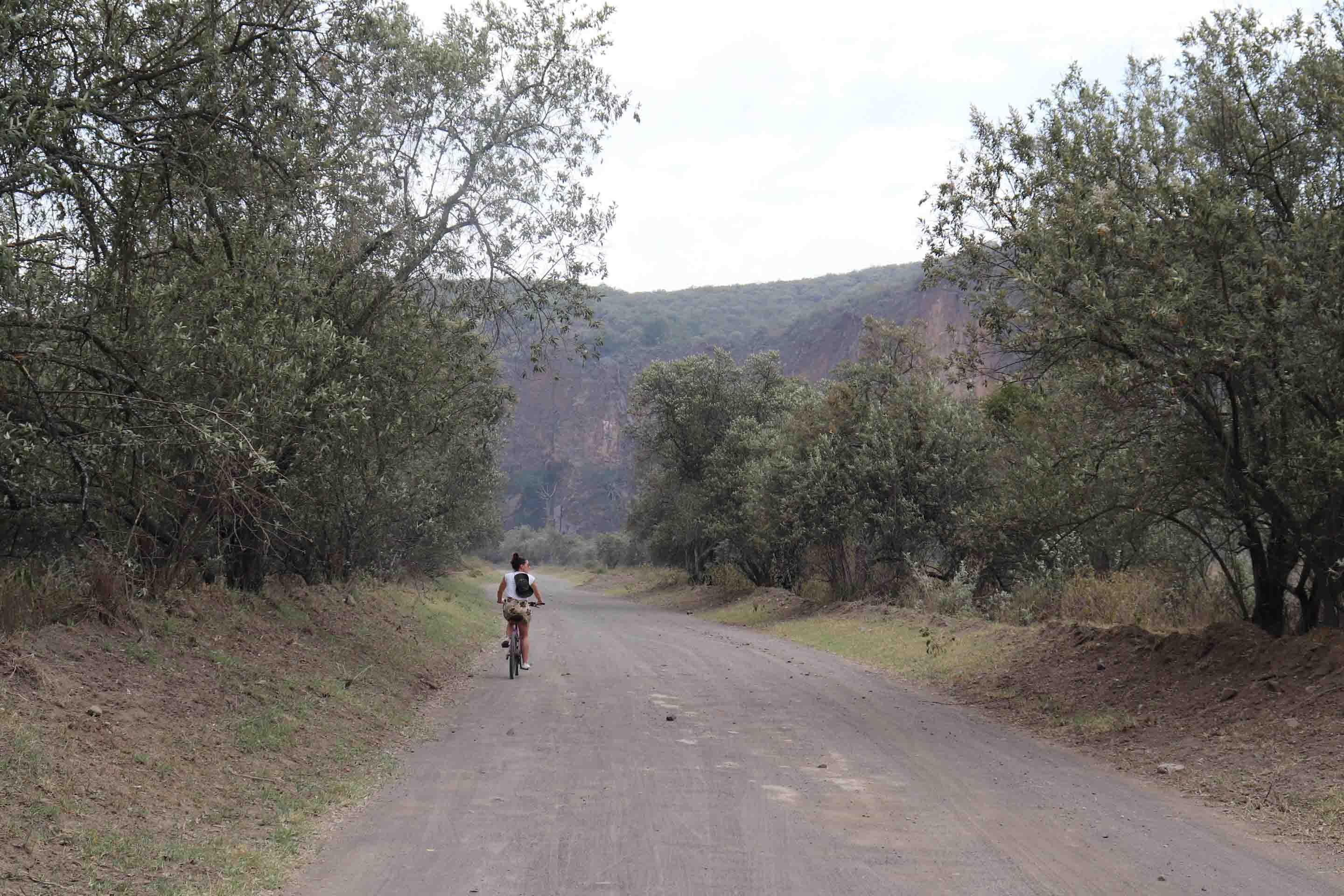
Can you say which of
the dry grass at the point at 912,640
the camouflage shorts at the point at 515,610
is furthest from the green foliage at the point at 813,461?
the camouflage shorts at the point at 515,610

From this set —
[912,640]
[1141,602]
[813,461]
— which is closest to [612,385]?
[813,461]

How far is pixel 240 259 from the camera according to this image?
10.8m

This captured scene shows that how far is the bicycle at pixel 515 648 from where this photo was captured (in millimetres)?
15344

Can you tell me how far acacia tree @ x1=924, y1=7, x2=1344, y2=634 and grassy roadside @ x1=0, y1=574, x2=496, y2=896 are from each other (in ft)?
26.9

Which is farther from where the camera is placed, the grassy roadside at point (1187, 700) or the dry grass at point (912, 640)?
the dry grass at point (912, 640)

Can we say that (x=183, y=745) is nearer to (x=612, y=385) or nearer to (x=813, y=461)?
(x=813, y=461)

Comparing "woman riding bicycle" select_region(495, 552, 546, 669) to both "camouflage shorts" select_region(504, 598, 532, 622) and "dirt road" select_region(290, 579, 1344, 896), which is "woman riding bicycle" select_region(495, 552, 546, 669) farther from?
"dirt road" select_region(290, 579, 1344, 896)

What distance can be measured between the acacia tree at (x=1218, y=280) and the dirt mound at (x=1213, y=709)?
1.01 metres

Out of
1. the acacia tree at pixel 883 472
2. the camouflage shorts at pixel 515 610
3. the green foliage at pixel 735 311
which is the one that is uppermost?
the green foliage at pixel 735 311

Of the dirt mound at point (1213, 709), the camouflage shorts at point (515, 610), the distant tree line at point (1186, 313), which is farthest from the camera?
the camouflage shorts at point (515, 610)

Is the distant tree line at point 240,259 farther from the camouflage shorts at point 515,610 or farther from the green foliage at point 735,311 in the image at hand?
the green foliage at point 735,311

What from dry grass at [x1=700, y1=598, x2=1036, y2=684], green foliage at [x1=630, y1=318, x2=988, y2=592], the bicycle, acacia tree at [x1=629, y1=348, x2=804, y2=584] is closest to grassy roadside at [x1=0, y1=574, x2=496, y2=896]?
the bicycle

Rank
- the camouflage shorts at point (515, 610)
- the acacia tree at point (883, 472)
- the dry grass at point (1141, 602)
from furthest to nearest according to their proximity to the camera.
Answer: the acacia tree at point (883, 472) < the camouflage shorts at point (515, 610) < the dry grass at point (1141, 602)

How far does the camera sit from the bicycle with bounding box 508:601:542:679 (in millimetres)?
15344
